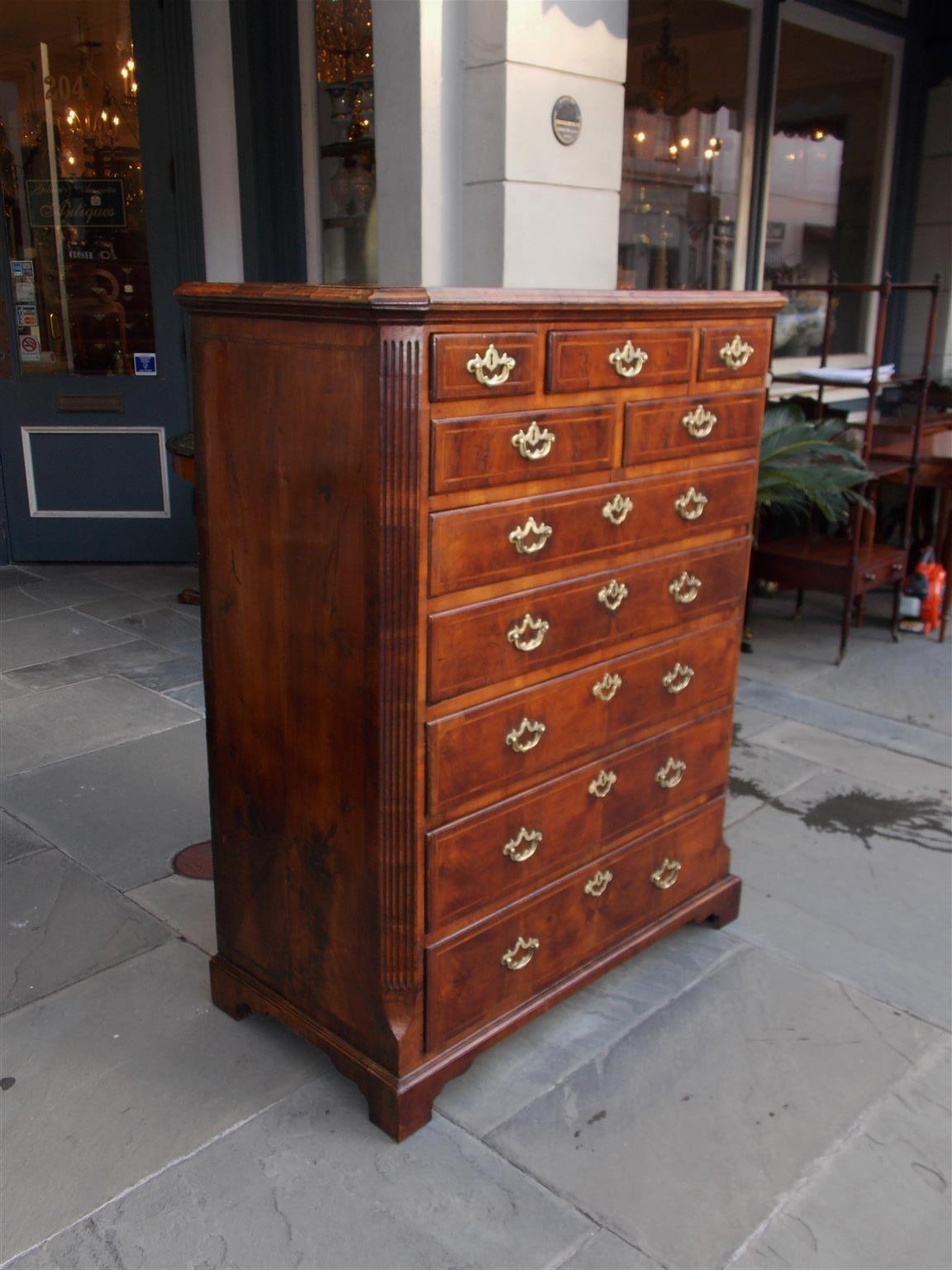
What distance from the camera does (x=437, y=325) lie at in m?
1.90

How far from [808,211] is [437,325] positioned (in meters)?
6.18

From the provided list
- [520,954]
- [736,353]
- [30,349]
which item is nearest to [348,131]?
[30,349]

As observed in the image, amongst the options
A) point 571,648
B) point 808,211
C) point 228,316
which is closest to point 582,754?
point 571,648

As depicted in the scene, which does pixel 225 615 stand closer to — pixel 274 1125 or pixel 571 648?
pixel 571 648

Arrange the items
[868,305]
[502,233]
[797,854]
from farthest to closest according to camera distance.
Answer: [868,305]
[502,233]
[797,854]

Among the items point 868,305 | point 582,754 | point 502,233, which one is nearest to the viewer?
point 582,754

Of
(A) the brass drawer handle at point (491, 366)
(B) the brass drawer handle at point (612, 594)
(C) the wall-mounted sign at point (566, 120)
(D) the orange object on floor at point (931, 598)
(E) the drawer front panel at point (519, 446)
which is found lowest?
(D) the orange object on floor at point (931, 598)

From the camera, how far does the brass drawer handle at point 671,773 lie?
275 centimetres

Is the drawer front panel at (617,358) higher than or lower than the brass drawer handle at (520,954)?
higher

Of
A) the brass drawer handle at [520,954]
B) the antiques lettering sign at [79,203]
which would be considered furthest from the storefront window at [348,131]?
the brass drawer handle at [520,954]

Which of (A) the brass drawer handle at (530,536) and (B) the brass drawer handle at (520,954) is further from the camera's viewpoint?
(B) the brass drawer handle at (520,954)

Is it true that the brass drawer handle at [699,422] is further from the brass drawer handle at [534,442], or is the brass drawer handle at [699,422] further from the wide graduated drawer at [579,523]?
the brass drawer handle at [534,442]

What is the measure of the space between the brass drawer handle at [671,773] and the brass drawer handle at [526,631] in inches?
25.5

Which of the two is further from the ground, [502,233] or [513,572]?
[502,233]
